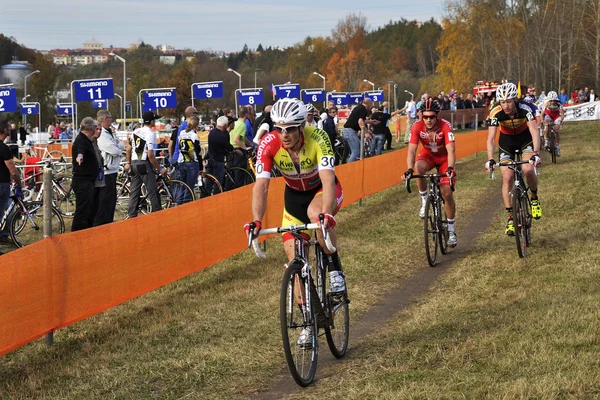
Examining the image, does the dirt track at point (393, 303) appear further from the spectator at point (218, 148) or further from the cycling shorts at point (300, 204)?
the spectator at point (218, 148)

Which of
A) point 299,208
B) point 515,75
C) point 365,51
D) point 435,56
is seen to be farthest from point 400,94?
point 299,208

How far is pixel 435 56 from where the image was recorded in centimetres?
16950

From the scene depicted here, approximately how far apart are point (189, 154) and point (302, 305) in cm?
1079

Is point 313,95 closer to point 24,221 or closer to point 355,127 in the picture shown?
point 355,127

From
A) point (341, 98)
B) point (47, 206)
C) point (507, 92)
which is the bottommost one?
point (47, 206)

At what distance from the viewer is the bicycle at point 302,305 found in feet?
21.1

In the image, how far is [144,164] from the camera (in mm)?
15422

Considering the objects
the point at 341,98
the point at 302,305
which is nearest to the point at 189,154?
the point at 302,305

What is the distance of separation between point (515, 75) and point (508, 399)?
70591mm

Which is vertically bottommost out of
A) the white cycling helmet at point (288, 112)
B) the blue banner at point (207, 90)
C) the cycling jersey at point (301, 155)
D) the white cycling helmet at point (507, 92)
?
the cycling jersey at point (301, 155)

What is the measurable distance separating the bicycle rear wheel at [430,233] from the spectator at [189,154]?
6.47 metres

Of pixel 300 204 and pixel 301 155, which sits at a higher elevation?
pixel 301 155

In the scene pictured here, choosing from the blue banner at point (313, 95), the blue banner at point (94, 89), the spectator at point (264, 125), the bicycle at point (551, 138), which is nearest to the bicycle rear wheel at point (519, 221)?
the spectator at point (264, 125)

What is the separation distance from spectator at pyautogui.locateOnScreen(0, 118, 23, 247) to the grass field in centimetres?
364
